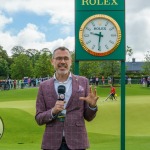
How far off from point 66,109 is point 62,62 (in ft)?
1.72

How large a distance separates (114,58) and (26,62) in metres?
75.8

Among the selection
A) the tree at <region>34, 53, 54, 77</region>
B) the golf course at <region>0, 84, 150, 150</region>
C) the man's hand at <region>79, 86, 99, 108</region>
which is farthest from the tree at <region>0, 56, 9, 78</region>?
the man's hand at <region>79, 86, 99, 108</region>

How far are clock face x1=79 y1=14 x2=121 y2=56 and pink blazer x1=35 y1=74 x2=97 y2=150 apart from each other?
13.8 ft

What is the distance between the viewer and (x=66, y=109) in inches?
183

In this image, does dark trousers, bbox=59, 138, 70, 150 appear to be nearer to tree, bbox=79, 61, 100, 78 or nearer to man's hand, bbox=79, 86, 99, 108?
man's hand, bbox=79, 86, 99, 108

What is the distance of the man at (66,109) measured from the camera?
181 inches

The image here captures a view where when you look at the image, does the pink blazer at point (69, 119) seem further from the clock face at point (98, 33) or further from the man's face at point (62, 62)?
the clock face at point (98, 33)

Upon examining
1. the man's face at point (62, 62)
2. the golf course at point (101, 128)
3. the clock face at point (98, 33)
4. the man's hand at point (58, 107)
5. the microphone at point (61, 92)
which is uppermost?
the clock face at point (98, 33)

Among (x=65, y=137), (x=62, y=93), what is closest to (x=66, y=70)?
(x=62, y=93)

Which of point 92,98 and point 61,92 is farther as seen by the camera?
point 92,98

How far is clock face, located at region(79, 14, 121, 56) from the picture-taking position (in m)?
8.87

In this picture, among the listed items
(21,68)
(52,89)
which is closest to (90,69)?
(21,68)

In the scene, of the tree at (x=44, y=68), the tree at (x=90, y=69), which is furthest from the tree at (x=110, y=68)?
the tree at (x=44, y=68)

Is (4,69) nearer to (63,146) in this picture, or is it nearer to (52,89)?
(52,89)
